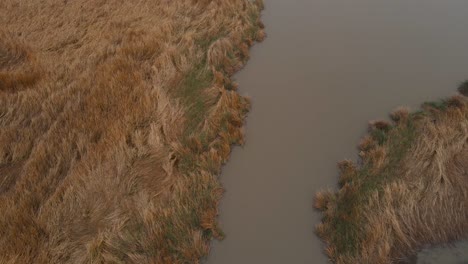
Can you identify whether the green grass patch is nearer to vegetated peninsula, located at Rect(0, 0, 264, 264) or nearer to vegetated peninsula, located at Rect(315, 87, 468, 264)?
vegetated peninsula, located at Rect(315, 87, 468, 264)

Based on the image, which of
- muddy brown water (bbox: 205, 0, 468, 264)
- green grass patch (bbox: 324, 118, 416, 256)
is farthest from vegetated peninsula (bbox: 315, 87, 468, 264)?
muddy brown water (bbox: 205, 0, 468, 264)

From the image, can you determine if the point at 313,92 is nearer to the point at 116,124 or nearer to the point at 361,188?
the point at 361,188

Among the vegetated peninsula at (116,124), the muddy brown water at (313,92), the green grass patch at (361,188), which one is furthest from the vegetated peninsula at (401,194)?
the vegetated peninsula at (116,124)

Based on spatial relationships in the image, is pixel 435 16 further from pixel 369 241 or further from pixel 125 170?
pixel 125 170

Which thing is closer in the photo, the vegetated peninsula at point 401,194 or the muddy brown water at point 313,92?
the vegetated peninsula at point 401,194

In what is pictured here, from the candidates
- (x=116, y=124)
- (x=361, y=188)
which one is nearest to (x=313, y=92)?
(x=361, y=188)

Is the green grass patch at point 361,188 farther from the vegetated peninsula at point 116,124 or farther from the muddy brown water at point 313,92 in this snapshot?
the vegetated peninsula at point 116,124

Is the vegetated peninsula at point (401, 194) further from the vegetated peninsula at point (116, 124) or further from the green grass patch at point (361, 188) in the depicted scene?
the vegetated peninsula at point (116, 124)
